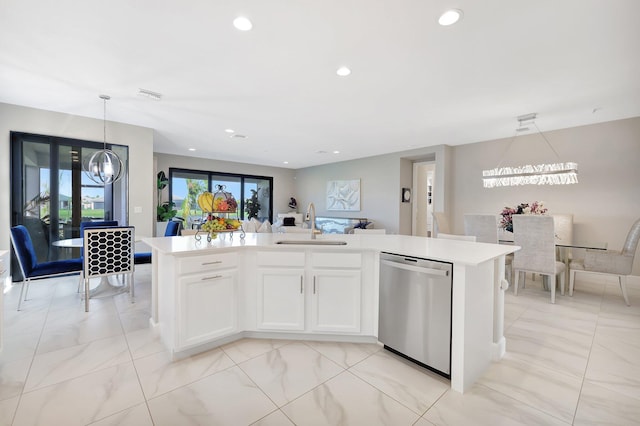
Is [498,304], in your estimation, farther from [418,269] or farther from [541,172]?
[541,172]

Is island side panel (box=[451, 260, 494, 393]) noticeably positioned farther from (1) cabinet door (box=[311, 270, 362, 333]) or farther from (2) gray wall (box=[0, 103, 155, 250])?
(2) gray wall (box=[0, 103, 155, 250])

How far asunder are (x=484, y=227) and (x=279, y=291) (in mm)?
3264

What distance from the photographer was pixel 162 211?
7.20 meters

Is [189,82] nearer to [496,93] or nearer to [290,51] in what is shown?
[290,51]

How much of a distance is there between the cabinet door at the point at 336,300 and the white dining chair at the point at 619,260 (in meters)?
3.46

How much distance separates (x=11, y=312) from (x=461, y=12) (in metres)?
5.18

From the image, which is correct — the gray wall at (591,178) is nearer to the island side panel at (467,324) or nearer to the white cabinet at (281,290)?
the island side panel at (467,324)

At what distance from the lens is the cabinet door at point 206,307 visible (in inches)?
81.8

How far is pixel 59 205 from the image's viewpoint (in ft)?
14.4

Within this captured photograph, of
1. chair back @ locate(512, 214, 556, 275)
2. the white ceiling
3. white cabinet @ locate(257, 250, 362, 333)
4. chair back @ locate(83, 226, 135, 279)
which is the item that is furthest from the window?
chair back @ locate(512, 214, 556, 275)

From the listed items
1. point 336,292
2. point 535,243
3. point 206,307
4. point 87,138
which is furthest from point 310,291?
point 87,138

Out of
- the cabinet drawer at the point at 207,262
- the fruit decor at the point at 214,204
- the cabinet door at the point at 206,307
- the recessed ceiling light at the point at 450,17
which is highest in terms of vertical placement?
the recessed ceiling light at the point at 450,17

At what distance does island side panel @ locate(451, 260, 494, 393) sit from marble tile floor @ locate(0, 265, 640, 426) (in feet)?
0.32

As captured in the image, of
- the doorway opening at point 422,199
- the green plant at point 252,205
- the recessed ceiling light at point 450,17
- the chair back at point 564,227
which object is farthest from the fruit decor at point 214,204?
the green plant at point 252,205
